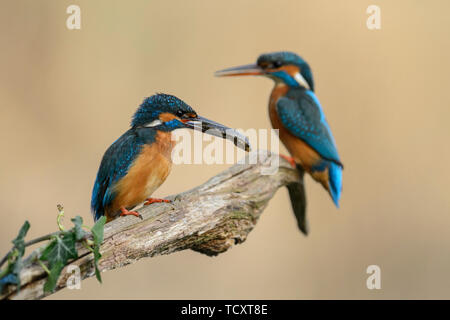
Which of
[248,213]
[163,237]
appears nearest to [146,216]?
[163,237]

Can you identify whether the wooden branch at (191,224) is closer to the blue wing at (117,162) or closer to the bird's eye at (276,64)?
the blue wing at (117,162)

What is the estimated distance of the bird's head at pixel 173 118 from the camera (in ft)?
6.77

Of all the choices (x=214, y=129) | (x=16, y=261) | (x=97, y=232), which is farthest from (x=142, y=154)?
(x=16, y=261)

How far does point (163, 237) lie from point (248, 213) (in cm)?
54

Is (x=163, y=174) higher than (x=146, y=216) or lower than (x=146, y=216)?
higher

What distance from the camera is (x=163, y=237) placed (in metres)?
2.13

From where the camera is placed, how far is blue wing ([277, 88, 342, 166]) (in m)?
2.38

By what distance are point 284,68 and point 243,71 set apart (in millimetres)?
208

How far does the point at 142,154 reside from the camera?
2.13 m

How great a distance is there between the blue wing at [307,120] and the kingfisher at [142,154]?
359 mm

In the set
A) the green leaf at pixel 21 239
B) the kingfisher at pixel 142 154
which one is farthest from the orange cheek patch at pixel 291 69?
the green leaf at pixel 21 239

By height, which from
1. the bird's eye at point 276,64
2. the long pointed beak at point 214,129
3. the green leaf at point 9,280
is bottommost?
the green leaf at point 9,280

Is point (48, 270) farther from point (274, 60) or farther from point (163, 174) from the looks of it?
point (274, 60)

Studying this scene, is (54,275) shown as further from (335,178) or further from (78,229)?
(335,178)
